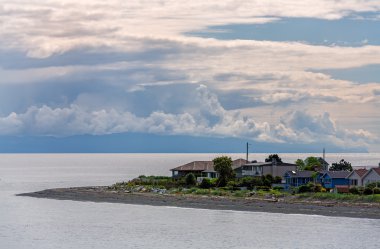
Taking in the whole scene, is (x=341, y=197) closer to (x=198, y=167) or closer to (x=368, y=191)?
(x=368, y=191)

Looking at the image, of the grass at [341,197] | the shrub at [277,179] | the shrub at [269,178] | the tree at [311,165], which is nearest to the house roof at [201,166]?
the tree at [311,165]

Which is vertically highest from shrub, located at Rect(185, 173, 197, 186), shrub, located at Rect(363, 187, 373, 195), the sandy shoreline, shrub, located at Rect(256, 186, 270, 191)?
shrub, located at Rect(185, 173, 197, 186)

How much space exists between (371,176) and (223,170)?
63.9 feet

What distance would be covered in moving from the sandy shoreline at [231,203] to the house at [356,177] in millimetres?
16014

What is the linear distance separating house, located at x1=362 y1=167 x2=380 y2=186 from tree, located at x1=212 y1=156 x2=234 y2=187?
17.8 metres

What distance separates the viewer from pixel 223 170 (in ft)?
330

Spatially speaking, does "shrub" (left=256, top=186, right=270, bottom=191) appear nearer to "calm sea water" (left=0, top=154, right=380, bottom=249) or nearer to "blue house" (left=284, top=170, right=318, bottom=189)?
"blue house" (left=284, top=170, right=318, bottom=189)

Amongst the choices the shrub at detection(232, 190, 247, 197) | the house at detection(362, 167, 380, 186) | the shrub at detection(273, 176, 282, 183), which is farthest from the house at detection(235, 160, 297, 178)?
the shrub at detection(232, 190, 247, 197)

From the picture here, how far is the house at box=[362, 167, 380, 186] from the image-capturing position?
8925 cm

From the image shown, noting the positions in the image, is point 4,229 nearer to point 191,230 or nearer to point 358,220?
point 191,230

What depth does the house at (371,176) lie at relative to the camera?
89.2 meters

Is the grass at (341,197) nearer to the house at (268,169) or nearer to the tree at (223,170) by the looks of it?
the tree at (223,170)

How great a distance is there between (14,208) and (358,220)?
39872 mm

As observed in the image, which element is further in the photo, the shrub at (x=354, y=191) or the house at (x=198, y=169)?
the house at (x=198, y=169)
